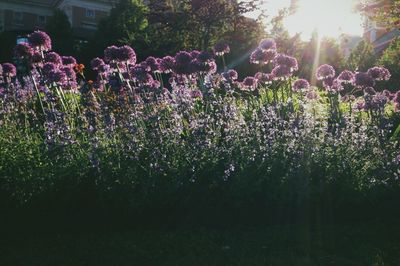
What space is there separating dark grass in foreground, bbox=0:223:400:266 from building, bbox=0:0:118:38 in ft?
135

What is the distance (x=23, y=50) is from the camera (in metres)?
6.61

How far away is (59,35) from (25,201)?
90.5 ft

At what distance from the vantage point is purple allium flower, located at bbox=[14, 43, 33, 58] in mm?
6535

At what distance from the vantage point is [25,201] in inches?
185

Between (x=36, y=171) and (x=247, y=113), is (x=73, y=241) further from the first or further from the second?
(x=247, y=113)

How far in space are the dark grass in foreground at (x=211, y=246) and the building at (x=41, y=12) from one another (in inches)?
1625

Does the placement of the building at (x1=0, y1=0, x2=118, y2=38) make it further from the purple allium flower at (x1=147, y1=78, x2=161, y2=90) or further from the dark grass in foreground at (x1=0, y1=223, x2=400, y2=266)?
the dark grass in foreground at (x1=0, y1=223, x2=400, y2=266)

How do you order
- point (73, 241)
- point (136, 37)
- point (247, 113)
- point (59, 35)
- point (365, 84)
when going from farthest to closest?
point (59, 35), point (136, 37), point (247, 113), point (365, 84), point (73, 241)

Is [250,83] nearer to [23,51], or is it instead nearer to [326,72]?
[326,72]

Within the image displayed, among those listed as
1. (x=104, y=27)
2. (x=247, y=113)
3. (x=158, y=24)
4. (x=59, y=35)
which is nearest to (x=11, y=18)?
(x=59, y=35)

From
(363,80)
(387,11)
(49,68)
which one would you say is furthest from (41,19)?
(363,80)

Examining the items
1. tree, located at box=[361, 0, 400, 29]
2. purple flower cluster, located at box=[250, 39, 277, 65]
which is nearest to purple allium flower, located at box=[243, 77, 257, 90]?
purple flower cluster, located at box=[250, 39, 277, 65]

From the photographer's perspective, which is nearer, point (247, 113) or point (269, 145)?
point (269, 145)

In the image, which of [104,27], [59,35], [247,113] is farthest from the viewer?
[59,35]
